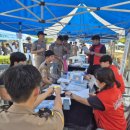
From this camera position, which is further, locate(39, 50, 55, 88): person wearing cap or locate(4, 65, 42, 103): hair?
locate(39, 50, 55, 88): person wearing cap

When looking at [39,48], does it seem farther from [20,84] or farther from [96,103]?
[20,84]

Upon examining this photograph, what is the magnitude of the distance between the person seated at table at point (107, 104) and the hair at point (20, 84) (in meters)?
1.42

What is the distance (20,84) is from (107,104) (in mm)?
1499

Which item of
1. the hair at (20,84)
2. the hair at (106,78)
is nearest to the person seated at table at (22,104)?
the hair at (20,84)

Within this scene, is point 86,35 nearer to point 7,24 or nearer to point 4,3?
point 7,24

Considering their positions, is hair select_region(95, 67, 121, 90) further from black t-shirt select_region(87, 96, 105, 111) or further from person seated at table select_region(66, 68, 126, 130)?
black t-shirt select_region(87, 96, 105, 111)

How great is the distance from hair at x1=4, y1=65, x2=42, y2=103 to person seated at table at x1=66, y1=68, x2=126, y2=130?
1.42 metres

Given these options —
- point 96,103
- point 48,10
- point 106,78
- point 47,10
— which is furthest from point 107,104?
point 47,10

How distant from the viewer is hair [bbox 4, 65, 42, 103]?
1.25m

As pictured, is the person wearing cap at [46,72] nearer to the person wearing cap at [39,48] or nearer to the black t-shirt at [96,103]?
the black t-shirt at [96,103]

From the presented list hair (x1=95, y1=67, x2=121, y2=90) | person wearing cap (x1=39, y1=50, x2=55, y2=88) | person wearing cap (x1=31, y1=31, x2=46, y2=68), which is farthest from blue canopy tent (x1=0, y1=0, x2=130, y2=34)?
hair (x1=95, y1=67, x2=121, y2=90)

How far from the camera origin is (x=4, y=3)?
15.8 feet

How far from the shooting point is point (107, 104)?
2.58 metres

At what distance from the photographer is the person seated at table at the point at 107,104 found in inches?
102
